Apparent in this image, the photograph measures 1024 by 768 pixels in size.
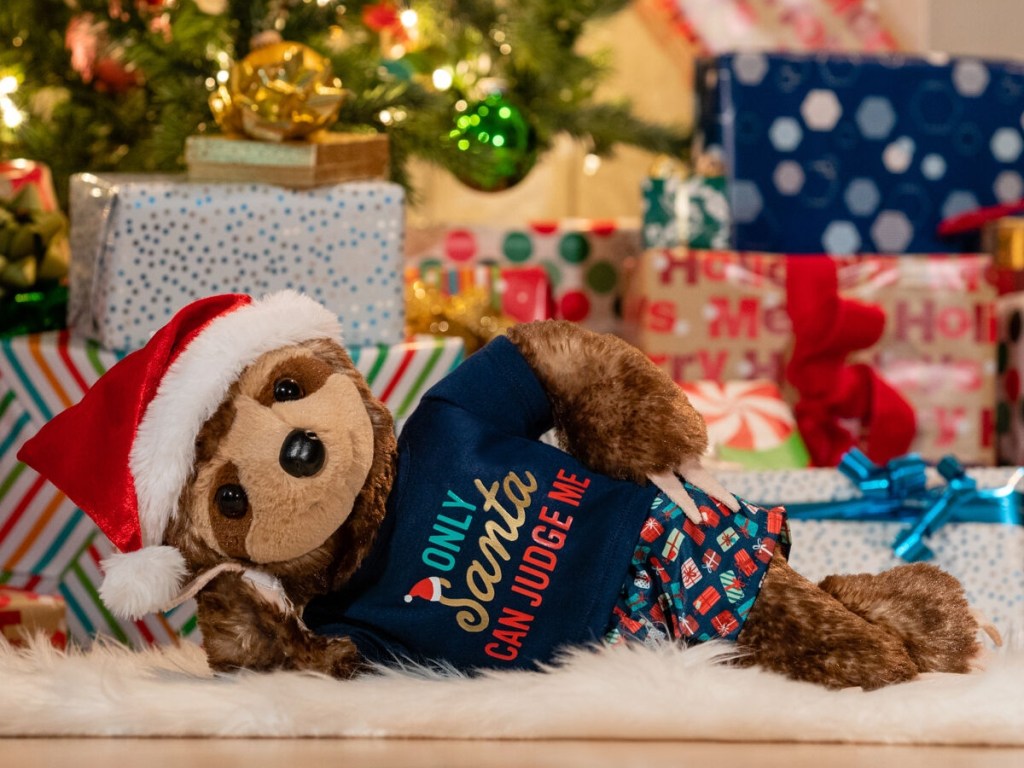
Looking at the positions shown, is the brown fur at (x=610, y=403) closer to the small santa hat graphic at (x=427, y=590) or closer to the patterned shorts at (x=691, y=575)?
the patterned shorts at (x=691, y=575)

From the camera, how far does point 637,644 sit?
0.78 m

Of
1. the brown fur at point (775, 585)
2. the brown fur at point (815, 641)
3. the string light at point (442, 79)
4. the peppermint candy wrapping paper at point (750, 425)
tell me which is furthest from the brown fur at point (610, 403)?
the string light at point (442, 79)

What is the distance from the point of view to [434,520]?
0.82 meters

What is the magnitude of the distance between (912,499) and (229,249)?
0.70 m

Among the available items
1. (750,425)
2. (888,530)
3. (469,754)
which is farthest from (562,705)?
(750,425)

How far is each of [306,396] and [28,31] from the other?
3.32ft

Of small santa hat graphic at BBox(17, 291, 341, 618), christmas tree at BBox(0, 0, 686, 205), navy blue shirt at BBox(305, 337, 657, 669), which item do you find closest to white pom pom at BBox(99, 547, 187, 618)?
small santa hat graphic at BBox(17, 291, 341, 618)

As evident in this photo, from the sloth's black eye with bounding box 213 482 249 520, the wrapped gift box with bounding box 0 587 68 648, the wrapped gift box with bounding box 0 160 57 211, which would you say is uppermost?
the wrapped gift box with bounding box 0 160 57 211

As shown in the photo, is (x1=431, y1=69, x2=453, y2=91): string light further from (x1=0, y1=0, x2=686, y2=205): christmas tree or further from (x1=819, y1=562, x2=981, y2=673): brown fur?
(x1=819, y1=562, x2=981, y2=673): brown fur

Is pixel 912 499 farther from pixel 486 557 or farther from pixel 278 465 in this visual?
pixel 278 465

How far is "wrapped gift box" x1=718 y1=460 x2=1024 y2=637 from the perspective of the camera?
113 cm

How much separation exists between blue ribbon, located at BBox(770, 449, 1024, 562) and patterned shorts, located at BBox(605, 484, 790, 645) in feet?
1.11

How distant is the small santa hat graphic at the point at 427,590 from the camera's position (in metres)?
0.81

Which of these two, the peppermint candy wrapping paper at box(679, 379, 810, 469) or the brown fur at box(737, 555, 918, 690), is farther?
the peppermint candy wrapping paper at box(679, 379, 810, 469)
